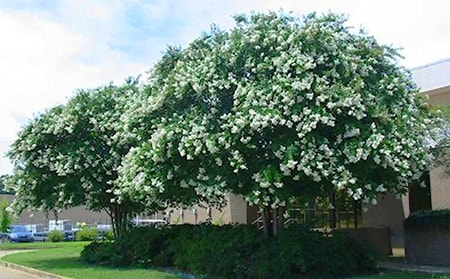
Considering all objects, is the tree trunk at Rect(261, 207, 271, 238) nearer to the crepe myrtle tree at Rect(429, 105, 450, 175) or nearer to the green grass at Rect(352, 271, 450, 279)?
the green grass at Rect(352, 271, 450, 279)

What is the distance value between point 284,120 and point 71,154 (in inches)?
405

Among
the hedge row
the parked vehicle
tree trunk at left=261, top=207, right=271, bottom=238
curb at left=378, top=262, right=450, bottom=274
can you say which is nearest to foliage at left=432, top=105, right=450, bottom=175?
curb at left=378, top=262, right=450, bottom=274

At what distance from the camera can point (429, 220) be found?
17.4 metres

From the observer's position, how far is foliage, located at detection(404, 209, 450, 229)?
16969 millimetres

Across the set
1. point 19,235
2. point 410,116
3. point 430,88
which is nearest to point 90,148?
point 410,116

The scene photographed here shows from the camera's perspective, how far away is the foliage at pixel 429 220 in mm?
16969

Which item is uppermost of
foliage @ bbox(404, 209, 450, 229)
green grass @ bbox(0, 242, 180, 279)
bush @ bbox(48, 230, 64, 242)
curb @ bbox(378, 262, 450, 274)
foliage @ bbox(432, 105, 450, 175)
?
foliage @ bbox(432, 105, 450, 175)

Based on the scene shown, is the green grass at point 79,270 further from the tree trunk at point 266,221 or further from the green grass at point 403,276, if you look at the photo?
the green grass at point 403,276

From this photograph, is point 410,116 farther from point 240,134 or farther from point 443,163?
point 240,134

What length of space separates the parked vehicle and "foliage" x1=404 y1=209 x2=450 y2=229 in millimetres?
36026

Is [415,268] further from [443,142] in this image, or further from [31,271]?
[31,271]

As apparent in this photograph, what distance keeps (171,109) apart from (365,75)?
4836 millimetres

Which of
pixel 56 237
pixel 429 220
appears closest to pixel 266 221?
pixel 429 220

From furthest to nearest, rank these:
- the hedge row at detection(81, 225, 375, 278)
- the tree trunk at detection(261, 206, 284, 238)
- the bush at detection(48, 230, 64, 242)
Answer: the bush at detection(48, 230, 64, 242) → the tree trunk at detection(261, 206, 284, 238) → the hedge row at detection(81, 225, 375, 278)
